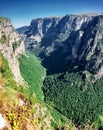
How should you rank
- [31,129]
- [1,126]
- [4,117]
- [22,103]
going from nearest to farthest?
[1,126]
[4,117]
[31,129]
[22,103]

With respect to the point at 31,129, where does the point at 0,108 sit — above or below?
above

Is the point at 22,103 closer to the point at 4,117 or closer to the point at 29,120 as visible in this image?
the point at 29,120

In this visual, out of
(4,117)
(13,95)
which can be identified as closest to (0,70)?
(13,95)

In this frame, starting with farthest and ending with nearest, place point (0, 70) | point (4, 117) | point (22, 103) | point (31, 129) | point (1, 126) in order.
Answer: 1. point (0, 70)
2. point (22, 103)
3. point (31, 129)
4. point (4, 117)
5. point (1, 126)

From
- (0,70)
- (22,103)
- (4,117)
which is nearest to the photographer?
(4,117)

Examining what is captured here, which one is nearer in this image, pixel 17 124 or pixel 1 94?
pixel 17 124

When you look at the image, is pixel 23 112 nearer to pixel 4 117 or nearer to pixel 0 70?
pixel 4 117

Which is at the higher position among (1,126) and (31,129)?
(1,126)

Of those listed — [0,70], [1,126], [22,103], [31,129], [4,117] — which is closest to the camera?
[1,126]

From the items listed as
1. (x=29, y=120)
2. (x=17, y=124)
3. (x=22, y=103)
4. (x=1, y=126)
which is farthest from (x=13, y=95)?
(x=1, y=126)
